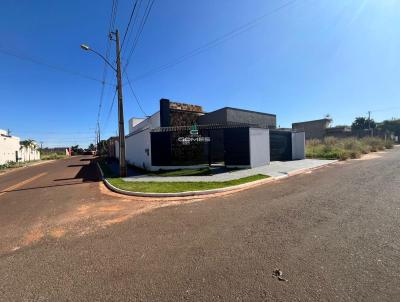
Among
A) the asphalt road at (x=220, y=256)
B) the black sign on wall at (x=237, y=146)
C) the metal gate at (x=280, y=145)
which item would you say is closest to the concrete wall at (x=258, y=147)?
the black sign on wall at (x=237, y=146)

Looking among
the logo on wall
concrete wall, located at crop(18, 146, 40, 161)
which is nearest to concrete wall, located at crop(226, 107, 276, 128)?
the logo on wall

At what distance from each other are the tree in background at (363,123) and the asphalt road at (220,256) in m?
70.6

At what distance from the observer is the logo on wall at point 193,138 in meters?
16.2

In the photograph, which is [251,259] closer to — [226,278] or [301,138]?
[226,278]

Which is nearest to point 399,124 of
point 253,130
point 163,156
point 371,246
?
point 253,130

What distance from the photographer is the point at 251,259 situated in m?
3.71

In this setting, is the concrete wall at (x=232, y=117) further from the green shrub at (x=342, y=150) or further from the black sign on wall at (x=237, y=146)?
Answer: the green shrub at (x=342, y=150)

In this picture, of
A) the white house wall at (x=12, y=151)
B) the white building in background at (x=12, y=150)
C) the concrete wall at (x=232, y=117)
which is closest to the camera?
the concrete wall at (x=232, y=117)

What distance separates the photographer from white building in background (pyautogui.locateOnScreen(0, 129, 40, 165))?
3674 cm

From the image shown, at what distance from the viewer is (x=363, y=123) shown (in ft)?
217

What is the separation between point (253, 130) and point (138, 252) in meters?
12.9

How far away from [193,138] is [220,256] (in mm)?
12834

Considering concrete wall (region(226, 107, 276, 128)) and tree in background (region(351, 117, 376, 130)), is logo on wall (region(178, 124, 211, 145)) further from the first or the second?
tree in background (region(351, 117, 376, 130))

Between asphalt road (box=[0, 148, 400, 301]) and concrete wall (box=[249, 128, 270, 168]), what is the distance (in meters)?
8.83
